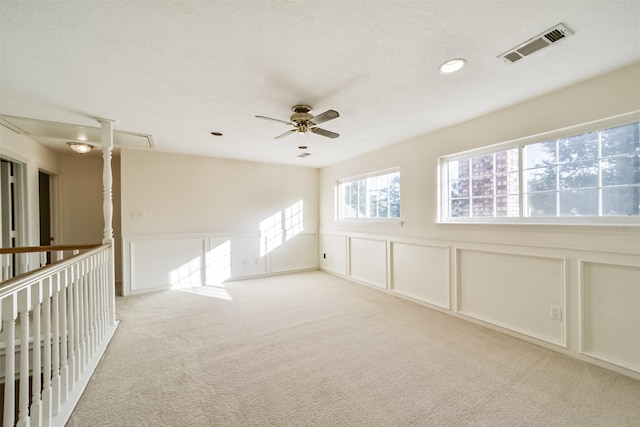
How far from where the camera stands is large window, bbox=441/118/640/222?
2.18m

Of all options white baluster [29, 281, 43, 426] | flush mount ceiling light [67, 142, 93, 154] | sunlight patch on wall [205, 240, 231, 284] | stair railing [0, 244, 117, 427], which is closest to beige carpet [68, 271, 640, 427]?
stair railing [0, 244, 117, 427]

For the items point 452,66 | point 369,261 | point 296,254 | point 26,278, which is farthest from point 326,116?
point 296,254

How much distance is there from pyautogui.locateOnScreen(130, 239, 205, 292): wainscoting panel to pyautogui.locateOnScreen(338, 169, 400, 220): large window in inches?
116

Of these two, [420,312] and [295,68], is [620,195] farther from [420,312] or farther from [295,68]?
[295,68]

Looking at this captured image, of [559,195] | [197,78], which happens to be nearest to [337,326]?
[559,195]

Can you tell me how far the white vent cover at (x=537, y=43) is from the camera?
1.62m

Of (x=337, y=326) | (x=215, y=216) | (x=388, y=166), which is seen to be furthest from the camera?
(x=215, y=216)

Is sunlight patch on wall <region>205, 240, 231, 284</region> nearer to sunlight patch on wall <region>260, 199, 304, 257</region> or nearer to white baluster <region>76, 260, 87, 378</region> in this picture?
sunlight patch on wall <region>260, 199, 304, 257</region>

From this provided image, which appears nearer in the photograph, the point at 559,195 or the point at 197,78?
the point at 197,78

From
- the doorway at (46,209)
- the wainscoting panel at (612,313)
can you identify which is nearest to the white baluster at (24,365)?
the wainscoting panel at (612,313)

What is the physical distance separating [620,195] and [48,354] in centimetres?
431

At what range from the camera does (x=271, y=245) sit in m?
5.58

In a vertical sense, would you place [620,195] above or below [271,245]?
above

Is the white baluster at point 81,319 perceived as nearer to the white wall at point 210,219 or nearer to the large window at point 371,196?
the white wall at point 210,219
